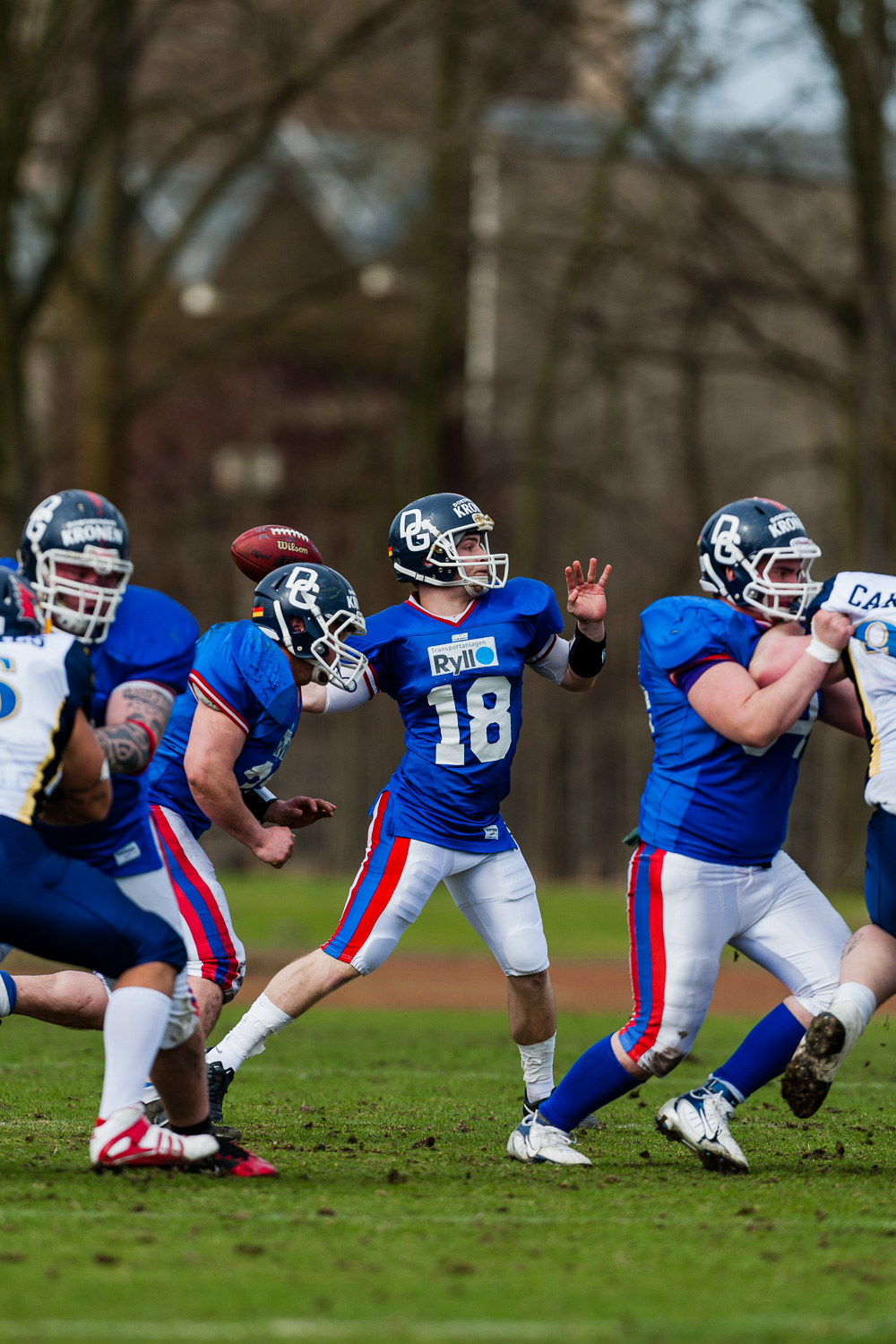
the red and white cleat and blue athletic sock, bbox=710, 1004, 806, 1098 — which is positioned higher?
blue athletic sock, bbox=710, 1004, 806, 1098

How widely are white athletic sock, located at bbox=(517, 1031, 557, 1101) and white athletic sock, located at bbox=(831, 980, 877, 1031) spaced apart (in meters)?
1.46

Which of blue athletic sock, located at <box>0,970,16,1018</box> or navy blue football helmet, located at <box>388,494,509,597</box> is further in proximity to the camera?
navy blue football helmet, located at <box>388,494,509,597</box>

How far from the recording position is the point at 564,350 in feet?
77.7

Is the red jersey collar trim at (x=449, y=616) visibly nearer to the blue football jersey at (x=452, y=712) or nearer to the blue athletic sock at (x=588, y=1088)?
the blue football jersey at (x=452, y=712)

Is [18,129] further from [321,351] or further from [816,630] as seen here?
[816,630]

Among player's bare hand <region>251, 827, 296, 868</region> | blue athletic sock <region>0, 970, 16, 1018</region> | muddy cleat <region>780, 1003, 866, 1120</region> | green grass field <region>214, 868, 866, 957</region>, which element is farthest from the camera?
green grass field <region>214, 868, 866, 957</region>

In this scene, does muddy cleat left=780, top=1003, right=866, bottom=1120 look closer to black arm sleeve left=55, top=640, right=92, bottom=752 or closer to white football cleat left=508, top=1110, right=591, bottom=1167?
white football cleat left=508, top=1110, right=591, bottom=1167

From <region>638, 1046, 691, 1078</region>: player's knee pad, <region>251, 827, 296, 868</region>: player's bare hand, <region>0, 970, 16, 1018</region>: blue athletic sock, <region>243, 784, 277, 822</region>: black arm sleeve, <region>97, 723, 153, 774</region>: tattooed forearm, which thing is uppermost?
<region>97, 723, 153, 774</region>: tattooed forearm

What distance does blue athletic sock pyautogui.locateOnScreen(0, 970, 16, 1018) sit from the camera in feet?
18.6

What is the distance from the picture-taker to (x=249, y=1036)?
5.74 meters

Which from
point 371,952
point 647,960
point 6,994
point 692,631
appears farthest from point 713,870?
point 6,994

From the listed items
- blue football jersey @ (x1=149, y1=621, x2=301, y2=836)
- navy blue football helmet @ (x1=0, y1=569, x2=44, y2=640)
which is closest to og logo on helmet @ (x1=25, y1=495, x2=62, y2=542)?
navy blue football helmet @ (x1=0, y1=569, x2=44, y2=640)

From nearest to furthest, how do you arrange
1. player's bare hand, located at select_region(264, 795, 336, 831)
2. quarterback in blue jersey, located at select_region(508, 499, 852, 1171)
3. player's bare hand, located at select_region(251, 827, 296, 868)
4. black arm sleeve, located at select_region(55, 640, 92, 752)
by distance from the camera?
black arm sleeve, located at select_region(55, 640, 92, 752) → quarterback in blue jersey, located at select_region(508, 499, 852, 1171) → player's bare hand, located at select_region(251, 827, 296, 868) → player's bare hand, located at select_region(264, 795, 336, 831)

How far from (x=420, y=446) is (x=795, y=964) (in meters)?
17.5
